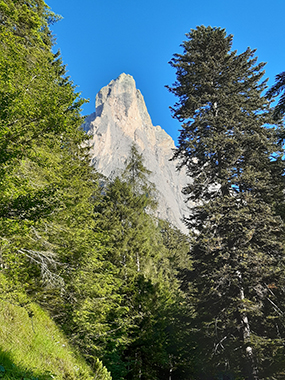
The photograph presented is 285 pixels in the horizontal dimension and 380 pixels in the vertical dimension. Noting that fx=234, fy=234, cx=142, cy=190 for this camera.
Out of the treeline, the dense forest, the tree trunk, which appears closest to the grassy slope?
the dense forest

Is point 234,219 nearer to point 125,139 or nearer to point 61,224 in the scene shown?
point 61,224

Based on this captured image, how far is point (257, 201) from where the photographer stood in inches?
392

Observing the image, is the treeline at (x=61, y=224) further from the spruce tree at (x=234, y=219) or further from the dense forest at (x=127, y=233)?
the spruce tree at (x=234, y=219)

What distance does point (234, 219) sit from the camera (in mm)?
9117

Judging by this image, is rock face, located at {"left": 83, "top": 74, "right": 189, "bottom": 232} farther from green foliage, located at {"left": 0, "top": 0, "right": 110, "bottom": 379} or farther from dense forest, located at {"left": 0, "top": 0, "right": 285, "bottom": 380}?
green foliage, located at {"left": 0, "top": 0, "right": 110, "bottom": 379}

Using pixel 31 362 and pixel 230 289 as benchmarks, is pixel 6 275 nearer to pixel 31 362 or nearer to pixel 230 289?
pixel 31 362

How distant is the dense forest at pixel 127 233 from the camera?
191 inches

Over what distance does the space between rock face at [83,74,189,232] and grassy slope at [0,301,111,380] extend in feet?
397

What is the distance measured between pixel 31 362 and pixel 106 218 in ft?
36.5

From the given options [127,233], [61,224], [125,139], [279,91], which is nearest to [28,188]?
[61,224]

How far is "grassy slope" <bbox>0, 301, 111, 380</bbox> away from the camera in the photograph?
11.7 ft

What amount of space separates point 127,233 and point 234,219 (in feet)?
26.1

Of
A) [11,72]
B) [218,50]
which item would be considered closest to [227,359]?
[11,72]

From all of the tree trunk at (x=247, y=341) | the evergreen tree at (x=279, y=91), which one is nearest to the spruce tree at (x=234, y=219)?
the tree trunk at (x=247, y=341)
